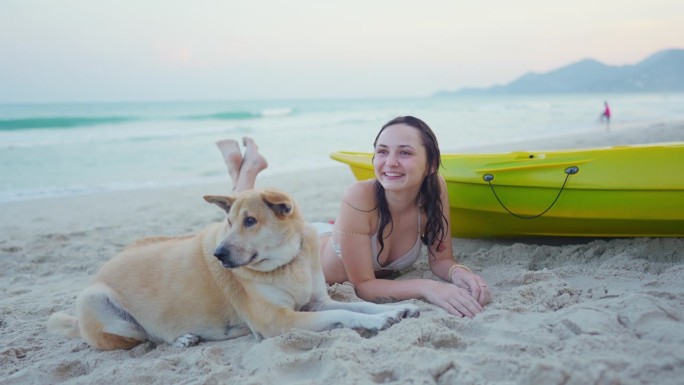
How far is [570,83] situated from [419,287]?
281ft

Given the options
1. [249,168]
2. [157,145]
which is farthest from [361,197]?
[157,145]

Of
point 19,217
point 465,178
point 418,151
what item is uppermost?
point 418,151

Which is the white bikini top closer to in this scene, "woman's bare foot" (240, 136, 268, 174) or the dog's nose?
the dog's nose

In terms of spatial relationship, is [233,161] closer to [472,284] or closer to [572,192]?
[472,284]

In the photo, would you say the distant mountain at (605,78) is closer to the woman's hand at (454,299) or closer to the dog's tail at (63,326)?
the woman's hand at (454,299)

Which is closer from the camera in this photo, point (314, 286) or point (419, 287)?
point (314, 286)

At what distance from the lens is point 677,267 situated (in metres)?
3.58

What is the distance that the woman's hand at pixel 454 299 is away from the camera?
127 inches

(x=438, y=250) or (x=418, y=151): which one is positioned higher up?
(x=418, y=151)

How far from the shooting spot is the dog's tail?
11.9 feet

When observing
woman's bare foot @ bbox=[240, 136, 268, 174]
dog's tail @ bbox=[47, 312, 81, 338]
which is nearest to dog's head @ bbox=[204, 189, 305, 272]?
dog's tail @ bbox=[47, 312, 81, 338]

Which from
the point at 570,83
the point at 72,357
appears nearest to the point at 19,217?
the point at 72,357

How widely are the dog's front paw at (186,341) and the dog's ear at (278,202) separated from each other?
943 millimetres

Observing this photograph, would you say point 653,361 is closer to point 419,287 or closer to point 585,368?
point 585,368
